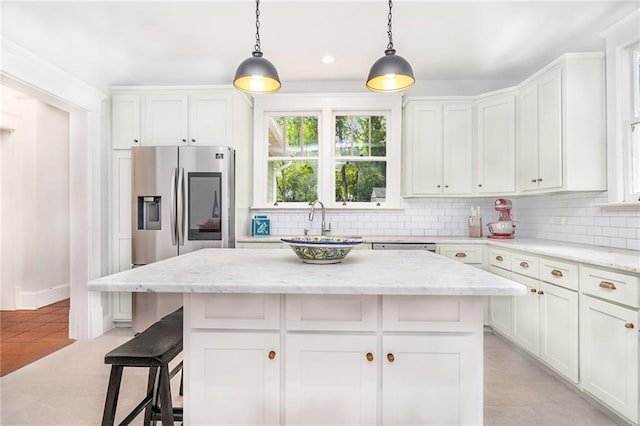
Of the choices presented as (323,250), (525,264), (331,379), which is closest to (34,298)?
(323,250)

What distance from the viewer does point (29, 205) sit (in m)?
4.61

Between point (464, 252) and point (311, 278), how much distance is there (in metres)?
2.59

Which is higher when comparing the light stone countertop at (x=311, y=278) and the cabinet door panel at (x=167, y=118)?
the cabinet door panel at (x=167, y=118)

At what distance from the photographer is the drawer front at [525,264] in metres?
2.72

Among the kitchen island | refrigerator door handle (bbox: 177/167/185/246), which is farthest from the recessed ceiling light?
the kitchen island

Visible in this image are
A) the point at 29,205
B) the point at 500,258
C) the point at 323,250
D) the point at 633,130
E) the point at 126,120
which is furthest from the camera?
the point at 29,205

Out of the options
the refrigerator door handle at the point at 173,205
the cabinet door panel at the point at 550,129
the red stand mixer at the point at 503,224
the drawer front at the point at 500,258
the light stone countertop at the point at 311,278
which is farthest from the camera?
the red stand mixer at the point at 503,224

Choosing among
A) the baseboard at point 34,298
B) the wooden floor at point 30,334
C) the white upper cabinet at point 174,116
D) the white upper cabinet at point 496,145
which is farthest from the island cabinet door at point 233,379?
the baseboard at point 34,298

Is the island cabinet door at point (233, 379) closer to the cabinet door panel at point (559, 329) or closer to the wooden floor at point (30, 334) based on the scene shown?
the cabinet door panel at point (559, 329)

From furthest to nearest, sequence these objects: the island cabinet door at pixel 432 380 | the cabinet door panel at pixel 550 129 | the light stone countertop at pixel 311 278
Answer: the cabinet door panel at pixel 550 129
the island cabinet door at pixel 432 380
the light stone countertop at pixel 311 278

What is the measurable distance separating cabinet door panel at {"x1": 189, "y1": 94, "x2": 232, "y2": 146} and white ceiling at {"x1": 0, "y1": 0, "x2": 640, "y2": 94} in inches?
16.0

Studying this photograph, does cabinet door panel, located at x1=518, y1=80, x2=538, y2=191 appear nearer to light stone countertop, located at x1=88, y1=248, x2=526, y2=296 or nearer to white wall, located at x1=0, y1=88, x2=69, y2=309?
light stone countertop, located at x1=88, y1=248, x2=526, y2=296

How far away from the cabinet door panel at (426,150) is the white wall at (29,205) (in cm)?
489

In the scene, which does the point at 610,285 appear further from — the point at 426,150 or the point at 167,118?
the point at 167,118
